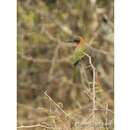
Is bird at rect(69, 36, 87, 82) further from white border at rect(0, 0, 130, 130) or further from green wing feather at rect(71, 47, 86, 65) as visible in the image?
white border at rect(0, 0, 130, 130)

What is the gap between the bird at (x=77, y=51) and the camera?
197 cm

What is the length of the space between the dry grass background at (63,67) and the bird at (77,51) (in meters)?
0.02

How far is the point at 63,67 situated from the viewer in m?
1.96

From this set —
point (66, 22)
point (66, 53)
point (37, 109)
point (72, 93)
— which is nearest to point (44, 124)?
point (37, 109)

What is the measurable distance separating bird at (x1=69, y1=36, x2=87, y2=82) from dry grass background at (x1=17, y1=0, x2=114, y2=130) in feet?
0.07

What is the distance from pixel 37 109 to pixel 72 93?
0.19 m

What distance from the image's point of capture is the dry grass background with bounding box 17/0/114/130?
6.29 feet

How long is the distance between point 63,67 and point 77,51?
106 mm
